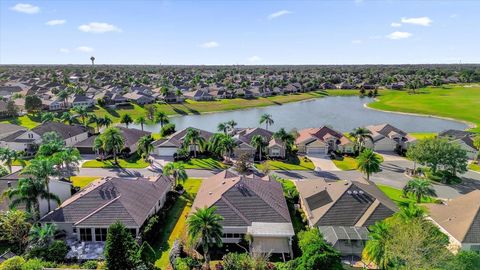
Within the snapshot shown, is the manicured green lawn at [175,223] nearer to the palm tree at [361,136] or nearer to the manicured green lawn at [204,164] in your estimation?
the manicured green lawn at [204,164]

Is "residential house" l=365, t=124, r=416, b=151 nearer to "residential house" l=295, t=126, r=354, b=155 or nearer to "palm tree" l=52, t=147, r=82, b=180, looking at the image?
"residential house" l=295, t=126, r=354, b=155

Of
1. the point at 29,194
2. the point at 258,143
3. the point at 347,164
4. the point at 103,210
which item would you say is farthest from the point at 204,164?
the point at 29,194

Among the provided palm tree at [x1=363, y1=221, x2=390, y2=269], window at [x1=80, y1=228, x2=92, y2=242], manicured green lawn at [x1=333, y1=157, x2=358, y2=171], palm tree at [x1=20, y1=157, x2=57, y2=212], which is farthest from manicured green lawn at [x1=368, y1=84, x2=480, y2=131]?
palm tree at [x1=20, y1=157, x2=57, y2=212]

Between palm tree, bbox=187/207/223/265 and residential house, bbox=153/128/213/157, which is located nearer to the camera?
palm tree, bbox=187/207/223/265

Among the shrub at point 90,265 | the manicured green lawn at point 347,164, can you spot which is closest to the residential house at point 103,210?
the shrub at point 90,265

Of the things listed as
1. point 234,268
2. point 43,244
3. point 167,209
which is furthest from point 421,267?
point 43,244

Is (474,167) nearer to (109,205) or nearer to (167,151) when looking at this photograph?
(167,151)
